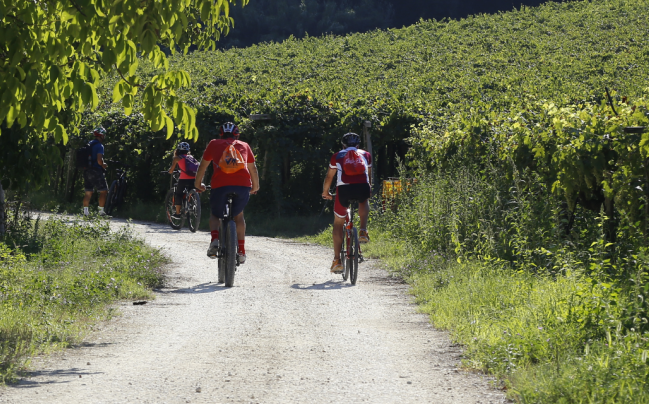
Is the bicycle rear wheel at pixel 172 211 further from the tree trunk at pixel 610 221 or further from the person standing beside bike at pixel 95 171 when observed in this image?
the tree trunk at pixel 610 221

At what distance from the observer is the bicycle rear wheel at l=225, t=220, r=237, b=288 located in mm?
9281

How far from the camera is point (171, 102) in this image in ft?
17.6

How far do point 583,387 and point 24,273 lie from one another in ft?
21.0

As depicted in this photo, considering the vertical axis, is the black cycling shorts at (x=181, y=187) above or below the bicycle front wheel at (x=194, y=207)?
above

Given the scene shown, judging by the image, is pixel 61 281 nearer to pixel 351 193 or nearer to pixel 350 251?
pixel 350 251

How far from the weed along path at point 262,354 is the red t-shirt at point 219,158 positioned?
1.30 meters

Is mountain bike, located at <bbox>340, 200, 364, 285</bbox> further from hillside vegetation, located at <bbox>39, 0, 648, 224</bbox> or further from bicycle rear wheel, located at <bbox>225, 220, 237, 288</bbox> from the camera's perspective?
hillside vegetation, located at <bbox>39, 0, 648, 224</bbox>

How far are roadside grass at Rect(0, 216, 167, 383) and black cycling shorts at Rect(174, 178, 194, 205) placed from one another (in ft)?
11.5

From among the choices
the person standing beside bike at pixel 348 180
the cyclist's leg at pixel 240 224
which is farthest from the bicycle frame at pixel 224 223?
the person standing beside bike at pixel 348 180

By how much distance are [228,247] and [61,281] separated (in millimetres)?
1940

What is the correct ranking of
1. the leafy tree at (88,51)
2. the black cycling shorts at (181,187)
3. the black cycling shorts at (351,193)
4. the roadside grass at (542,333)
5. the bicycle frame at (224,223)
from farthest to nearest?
the black cycling shorts at (181,187)
the black cycling shorts at (351,193)
the bicycle frame at (224,223)
the leafy tree at (88,51)
the roadside grass at (542,333)

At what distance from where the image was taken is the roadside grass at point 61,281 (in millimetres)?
6402

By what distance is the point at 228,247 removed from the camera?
30.5 feet

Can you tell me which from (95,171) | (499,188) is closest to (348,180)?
(499,188)
